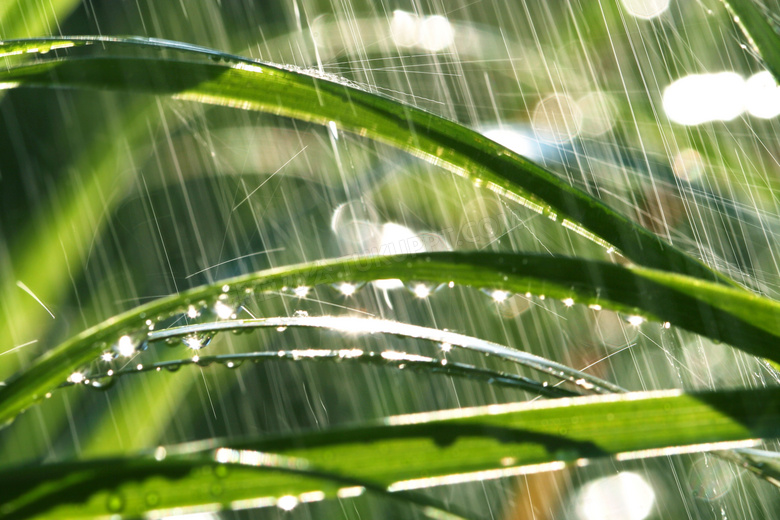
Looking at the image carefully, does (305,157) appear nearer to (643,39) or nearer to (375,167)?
(375,167)

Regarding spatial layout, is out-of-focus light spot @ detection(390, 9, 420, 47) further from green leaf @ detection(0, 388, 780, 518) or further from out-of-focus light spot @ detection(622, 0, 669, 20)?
green leaf @ detection(0, 388, 780, 518)

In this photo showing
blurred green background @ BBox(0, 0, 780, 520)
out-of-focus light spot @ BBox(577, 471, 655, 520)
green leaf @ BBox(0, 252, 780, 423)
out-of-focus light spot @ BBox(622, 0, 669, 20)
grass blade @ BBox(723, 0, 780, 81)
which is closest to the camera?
green leaf @ BBox(0, 252, 780, 423)

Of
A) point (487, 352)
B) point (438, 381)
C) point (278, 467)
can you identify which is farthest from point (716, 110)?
point (278, 467)

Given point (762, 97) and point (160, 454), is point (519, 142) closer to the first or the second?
point (762, 97)

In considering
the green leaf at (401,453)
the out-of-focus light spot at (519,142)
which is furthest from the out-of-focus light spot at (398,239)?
the green leaf at (401,453)

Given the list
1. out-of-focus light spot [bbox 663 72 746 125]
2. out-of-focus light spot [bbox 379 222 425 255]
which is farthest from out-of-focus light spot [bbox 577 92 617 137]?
out-of-focus light spot [bbox 379 222 425 255]

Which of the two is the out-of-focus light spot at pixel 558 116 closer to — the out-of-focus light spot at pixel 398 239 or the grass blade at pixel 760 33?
the out-of-focus light spot at pixel 398 239

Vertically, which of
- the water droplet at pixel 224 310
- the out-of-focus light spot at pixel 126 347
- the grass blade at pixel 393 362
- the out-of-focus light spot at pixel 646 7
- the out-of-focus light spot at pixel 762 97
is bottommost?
the grass blade at pixel 393 362

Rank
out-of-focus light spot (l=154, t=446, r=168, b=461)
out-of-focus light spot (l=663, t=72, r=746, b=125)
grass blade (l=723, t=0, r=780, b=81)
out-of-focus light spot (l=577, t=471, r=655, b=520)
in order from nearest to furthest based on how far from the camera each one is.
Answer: out-of-focus light spot (l=154, t=446, r=168, b=461), grass blade (l=723, t=0, r=780, b=81), out-of-focus light spot (l=663, t=72, r=746, b=125), out-of-focus light spot (l=577, t=471, r=655, b=520)
